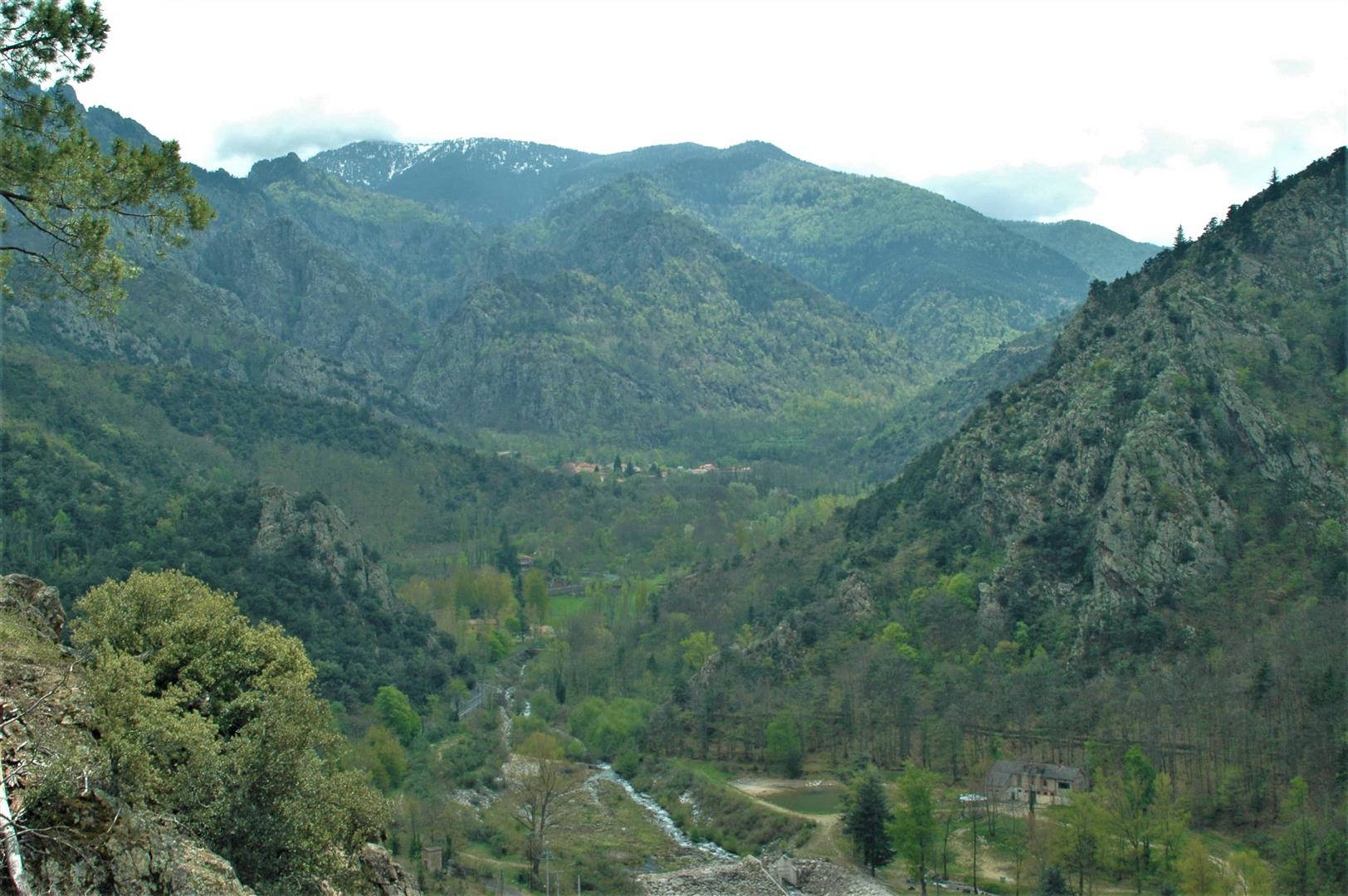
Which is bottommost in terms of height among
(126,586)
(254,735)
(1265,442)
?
(254,735)

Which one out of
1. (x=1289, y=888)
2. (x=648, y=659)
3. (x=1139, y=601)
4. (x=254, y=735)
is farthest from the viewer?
(x=648, y=659)

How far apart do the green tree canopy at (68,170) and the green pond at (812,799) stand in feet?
178

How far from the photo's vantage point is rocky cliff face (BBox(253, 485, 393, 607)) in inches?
4124

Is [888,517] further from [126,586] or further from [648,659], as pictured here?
[126,586]

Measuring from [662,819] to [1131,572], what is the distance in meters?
32.9

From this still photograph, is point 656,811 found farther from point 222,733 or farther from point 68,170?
point 68,170

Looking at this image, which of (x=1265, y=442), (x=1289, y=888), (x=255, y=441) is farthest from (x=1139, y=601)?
(x=255, y=441)

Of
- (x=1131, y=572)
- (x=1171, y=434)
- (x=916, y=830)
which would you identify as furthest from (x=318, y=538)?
(x=1171, y=434)

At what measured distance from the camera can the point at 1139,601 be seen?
77625mm

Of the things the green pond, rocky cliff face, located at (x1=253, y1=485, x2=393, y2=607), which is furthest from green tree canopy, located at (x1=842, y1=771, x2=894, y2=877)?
rocky cliff face, located at (x1=253, y1=485, x2=393, y2=607)

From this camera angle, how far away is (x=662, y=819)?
74.2 meters

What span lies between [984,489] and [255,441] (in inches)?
4880

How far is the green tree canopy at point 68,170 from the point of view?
79.0ft

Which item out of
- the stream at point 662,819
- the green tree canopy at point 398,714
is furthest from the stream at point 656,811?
the green tree canopy at point 398,714
